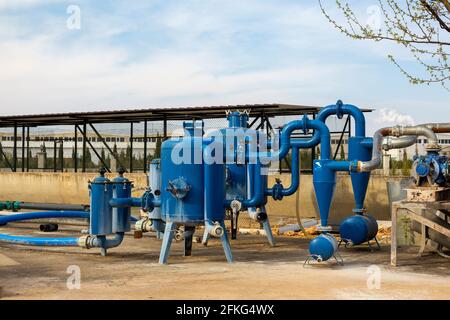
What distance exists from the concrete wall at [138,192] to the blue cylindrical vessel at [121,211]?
154cm

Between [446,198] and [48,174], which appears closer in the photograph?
[446,198]

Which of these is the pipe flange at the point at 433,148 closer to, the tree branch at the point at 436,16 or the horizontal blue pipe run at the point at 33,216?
the tree branch at the point at 436,16

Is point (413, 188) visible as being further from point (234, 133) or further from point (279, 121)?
point (279, 121)

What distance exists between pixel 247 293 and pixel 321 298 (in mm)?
1039

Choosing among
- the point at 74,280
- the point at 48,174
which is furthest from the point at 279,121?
the point at 74,280

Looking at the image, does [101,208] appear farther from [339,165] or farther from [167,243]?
[339,165]

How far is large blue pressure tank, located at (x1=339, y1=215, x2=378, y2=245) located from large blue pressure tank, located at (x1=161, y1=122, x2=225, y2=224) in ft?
11.1

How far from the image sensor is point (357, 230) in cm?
1416

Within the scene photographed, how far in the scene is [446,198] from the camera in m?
12.9

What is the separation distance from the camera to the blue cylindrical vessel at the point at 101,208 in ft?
43.0

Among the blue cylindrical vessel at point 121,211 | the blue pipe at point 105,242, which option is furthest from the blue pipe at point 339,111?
the blue pipe at point 105,242

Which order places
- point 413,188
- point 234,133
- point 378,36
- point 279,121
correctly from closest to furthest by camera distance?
1. point 413,188
2. point 378,36
3. point 234,133
4. point 279,121

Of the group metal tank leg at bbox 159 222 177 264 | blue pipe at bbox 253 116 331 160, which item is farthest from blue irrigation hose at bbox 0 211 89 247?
blue pipe at bbox 253 116 331 160
